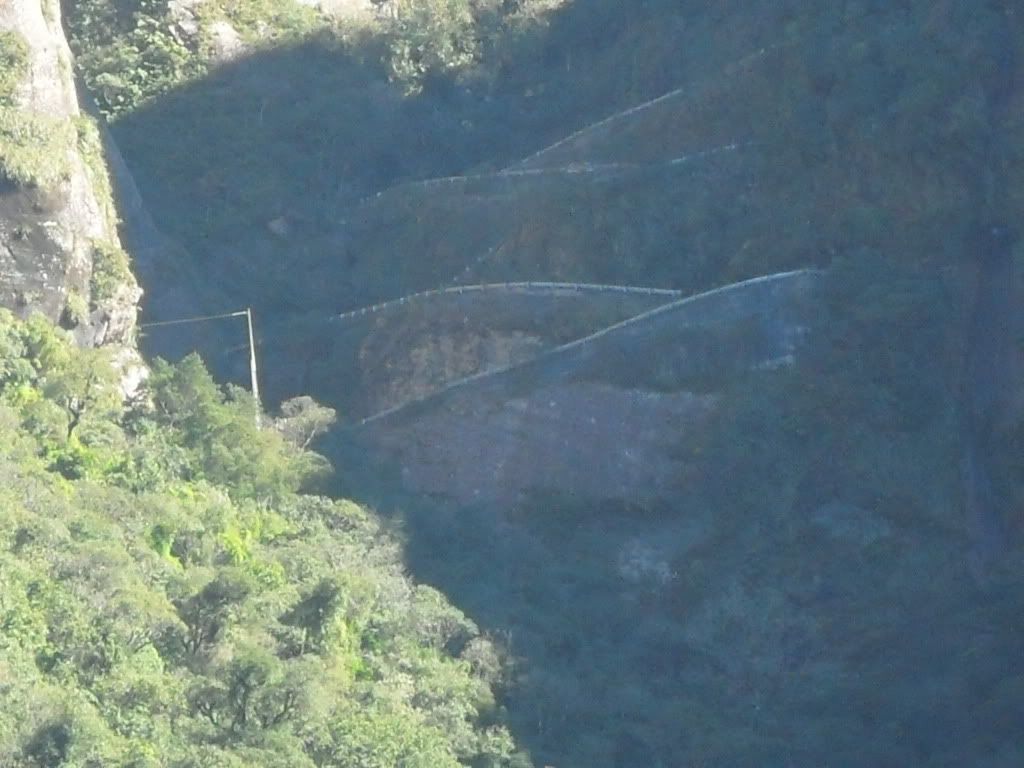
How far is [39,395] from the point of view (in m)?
33.6

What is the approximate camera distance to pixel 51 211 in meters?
37.4

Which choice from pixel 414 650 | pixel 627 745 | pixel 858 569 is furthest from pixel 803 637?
pixel 414 650

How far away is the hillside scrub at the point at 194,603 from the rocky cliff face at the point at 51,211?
1352 millimetres

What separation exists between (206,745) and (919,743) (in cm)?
Result: 1245

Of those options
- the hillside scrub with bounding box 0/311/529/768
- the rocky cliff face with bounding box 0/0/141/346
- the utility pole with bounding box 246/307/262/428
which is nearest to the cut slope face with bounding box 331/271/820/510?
the utility pole with bounding box 246/307/262/428

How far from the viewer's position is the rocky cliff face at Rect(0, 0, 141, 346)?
36656 mm

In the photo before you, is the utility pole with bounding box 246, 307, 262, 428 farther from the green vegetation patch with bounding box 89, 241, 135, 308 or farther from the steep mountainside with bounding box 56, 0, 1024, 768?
the green vegetation patch with bounding box 89, 241, 135, 308

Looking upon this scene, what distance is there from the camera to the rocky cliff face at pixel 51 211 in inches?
1443

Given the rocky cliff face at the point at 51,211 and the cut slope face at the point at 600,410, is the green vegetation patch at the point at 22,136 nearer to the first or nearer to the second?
the rocky cliff face at the point at 51,211

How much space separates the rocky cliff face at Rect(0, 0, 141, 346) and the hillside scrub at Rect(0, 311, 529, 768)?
53.2 inches

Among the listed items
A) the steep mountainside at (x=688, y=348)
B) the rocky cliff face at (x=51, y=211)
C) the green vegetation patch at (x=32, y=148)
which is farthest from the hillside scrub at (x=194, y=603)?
the green vegetation patch at (x=32, y=148)

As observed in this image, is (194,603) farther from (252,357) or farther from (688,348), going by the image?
(252,357)

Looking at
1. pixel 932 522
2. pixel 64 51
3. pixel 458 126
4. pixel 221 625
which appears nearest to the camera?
pixel 221 625

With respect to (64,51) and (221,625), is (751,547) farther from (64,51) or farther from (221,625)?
(64,51)
